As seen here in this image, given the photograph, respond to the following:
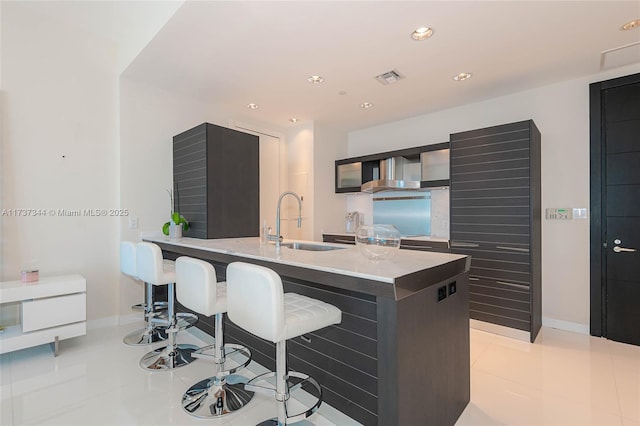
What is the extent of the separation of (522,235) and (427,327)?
84.0 inches

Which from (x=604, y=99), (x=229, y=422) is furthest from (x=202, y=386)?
(x=604, y=99)

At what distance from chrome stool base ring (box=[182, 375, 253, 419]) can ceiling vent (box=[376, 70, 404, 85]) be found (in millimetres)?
3208

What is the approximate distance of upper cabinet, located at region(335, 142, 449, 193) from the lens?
13.5 feet

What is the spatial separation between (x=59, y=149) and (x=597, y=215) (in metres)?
5.72

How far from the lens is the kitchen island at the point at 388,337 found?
4.53 feet

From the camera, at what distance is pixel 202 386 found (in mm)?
2121

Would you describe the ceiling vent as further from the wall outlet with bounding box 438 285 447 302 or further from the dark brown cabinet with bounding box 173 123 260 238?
the wall outlet with bounding box 438 285 447 302

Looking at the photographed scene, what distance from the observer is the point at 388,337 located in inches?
54.5

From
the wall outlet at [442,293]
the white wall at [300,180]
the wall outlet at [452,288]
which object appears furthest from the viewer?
the white wall at [300,180]

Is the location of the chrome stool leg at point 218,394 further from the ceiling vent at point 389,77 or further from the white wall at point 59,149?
the ceiling vent at point 389,77

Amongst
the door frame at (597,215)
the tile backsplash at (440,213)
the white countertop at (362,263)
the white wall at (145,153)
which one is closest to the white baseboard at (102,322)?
the white wall at (145,153)

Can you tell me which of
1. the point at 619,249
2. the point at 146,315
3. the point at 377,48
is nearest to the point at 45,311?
the point at 146,315

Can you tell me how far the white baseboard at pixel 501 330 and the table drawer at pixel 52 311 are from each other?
4.08 meters

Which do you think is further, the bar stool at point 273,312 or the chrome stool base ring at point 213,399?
the chrome stool base ring at point 213,399
